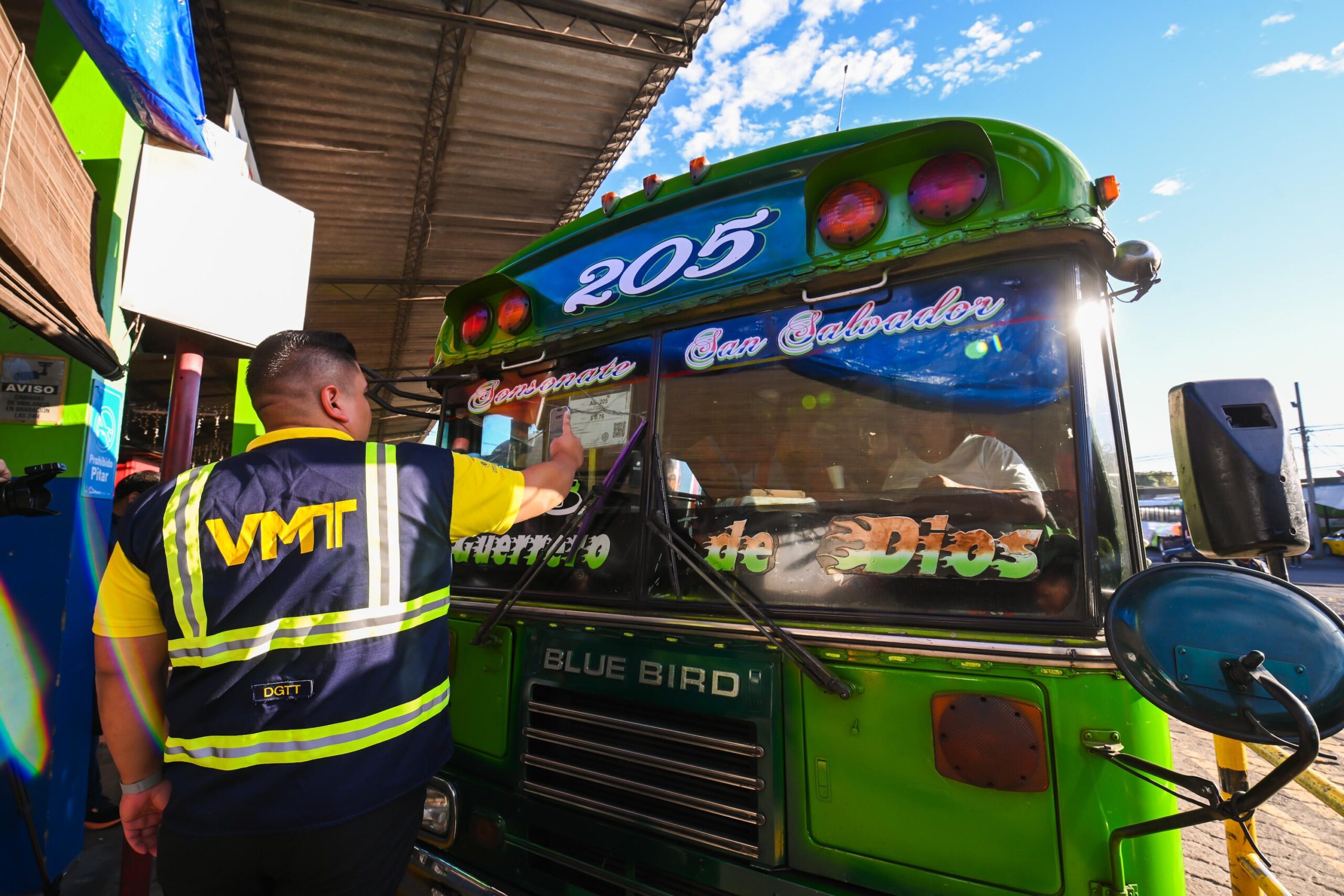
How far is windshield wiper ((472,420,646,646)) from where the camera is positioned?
7.37 ft

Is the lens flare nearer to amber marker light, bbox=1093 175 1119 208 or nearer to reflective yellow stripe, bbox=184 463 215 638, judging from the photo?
reflective yellow stripe, bbox=184 463 215 638

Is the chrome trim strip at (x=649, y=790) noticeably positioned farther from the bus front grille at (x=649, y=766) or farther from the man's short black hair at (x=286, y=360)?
the man's short black hair at (x=286, y=360)

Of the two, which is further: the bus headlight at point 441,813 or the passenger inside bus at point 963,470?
the bus headlight at point 441,813

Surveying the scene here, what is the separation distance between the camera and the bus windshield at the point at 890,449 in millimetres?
1683

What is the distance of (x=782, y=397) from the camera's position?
213cm

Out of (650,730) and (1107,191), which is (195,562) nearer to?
(650,730)

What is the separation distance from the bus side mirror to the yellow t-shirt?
1.67 m

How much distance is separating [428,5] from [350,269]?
4667mm

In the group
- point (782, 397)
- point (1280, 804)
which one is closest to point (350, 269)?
point (782, 397)

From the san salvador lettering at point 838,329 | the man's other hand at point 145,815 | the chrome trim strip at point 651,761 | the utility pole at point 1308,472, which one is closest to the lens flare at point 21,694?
the man's other hand at point 145,815

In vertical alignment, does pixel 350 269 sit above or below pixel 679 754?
above

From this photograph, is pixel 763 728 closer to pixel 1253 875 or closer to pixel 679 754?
pixel 679 754

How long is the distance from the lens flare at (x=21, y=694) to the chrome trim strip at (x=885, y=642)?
3027 millimetres

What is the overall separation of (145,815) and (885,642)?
191 cm
